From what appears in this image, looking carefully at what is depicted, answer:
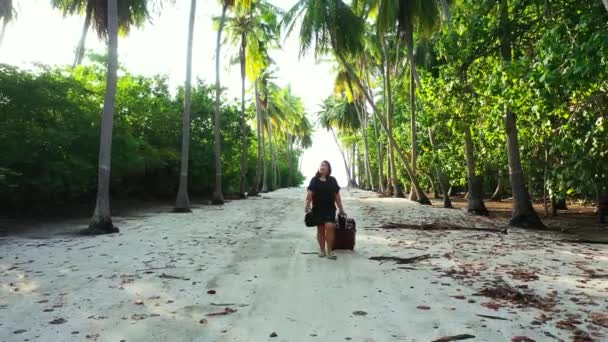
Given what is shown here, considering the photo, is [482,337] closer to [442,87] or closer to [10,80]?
[442,87]

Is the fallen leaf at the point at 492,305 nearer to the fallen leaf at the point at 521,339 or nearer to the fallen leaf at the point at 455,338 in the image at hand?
the fallen leaf at the point at 521,339

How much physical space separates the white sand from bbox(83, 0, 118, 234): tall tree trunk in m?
1.28

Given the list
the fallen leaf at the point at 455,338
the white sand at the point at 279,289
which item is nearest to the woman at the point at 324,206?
the white sand at the point at 279,289

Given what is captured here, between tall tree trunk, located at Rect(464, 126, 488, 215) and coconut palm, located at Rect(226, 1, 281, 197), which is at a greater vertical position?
coconut palm, located at Rect(226, 1, 281, 197)

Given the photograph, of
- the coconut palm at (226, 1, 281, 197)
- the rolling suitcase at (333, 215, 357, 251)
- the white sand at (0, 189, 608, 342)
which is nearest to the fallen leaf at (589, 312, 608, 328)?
the white sand at (0, 189, 608, 342)

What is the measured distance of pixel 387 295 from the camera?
4.99m

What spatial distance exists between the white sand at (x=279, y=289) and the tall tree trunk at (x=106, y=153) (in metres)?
1.28

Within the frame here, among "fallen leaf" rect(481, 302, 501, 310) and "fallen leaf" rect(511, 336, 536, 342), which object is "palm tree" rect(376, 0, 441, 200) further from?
"fallen leaf" rect(511, 336, 536, 342)

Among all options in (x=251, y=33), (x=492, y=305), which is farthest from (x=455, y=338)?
(x=251, y=33)

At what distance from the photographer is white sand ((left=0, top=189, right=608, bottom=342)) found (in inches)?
155

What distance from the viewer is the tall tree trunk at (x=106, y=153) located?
10648 millimetres

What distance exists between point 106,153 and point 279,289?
24.7 feet

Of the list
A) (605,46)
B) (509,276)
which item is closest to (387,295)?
(509,276)

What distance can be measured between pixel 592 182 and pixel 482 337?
782cm
